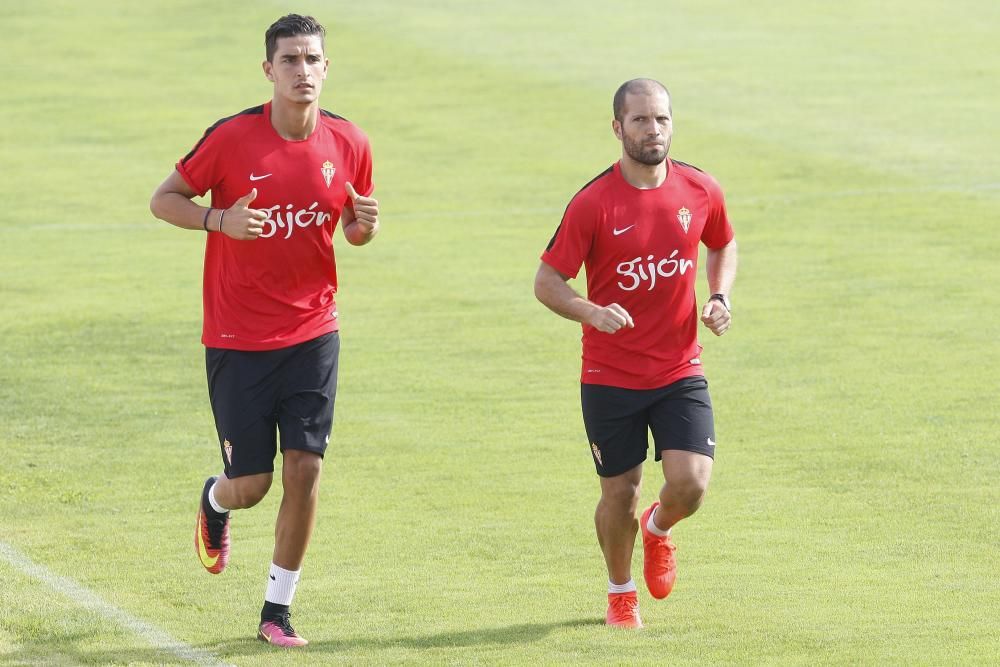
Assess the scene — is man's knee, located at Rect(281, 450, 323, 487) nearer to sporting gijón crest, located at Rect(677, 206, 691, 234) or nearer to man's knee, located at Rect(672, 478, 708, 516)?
man's knee, located at Rect(672, 478, 708, 516)

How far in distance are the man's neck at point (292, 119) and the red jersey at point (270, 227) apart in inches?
1.2

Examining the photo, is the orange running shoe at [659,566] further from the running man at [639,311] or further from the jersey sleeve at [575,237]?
the jersey sleeve at [575,237]

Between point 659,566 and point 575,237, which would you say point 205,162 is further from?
point 659,566

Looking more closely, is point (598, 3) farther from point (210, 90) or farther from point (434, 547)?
point (434, 547)

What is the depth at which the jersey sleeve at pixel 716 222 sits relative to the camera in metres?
7.98

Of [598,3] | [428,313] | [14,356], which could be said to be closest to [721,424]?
[428,313]

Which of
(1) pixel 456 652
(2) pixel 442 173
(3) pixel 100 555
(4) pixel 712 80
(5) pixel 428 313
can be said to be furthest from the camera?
(4) pixel 712 80

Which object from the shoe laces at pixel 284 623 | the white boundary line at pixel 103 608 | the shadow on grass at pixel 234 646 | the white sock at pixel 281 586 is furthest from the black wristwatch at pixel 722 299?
the white boundary line at pixel 103 608

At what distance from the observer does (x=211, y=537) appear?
8352 millimetres

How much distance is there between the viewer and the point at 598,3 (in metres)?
32.0

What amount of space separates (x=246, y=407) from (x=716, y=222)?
2249mm

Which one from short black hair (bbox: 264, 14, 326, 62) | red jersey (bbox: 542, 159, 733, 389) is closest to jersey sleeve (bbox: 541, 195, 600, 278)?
red jersey (bbox: 542, 159, 733, 389)

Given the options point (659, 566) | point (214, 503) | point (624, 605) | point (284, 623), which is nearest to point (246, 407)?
point (214, 503)

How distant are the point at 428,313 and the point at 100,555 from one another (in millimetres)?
6528
